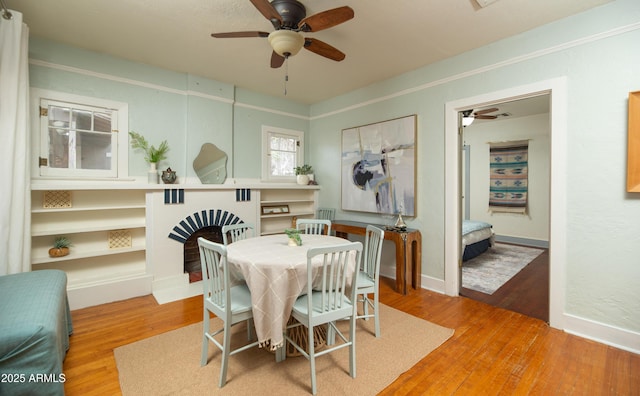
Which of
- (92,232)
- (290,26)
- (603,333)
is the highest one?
(290,26)

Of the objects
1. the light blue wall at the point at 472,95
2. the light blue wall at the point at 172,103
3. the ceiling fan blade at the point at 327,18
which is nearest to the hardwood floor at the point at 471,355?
the light blue wall at the point at 472,95

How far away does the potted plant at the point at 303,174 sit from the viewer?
4702 mm

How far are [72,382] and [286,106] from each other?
4.14 m

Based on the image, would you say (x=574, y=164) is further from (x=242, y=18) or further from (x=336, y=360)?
(x=242, y=18)

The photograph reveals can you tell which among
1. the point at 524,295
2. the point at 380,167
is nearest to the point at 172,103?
the point at 380,167

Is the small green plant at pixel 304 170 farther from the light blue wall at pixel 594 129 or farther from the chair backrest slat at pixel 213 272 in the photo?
the chair backrest slat at pixel 213 272

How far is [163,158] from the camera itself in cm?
354

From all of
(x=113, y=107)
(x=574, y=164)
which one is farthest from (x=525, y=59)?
(x=113, y=107)

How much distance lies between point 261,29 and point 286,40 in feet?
2.20

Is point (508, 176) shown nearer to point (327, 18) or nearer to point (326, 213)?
point (326, 213)

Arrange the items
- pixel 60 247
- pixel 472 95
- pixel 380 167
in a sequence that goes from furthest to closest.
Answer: pixel 380 167, pixel 472 95, pixel 60 247

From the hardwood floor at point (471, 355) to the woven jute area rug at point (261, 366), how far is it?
80mm

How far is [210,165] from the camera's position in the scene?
391 centimetres

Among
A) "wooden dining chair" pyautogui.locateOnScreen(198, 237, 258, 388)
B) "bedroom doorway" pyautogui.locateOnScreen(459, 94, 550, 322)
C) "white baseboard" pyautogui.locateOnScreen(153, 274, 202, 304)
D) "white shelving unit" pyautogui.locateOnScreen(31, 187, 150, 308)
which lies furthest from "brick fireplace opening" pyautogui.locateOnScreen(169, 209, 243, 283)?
"bedroom doorway" pyautogui.locateOnScreen(459, 94, 550, 322)
